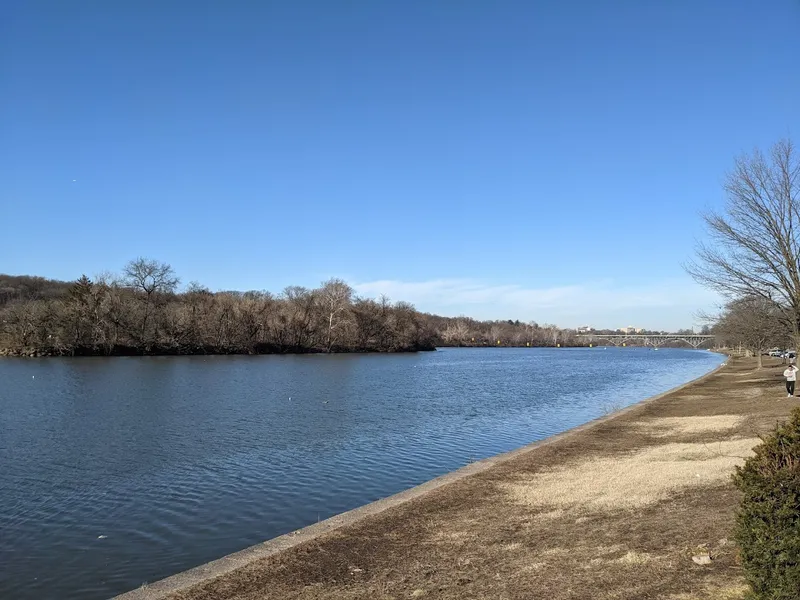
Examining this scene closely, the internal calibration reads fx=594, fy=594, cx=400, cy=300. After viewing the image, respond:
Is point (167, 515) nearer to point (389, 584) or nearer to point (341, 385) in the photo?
point (389, 584)

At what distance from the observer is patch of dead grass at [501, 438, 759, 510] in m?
10.7

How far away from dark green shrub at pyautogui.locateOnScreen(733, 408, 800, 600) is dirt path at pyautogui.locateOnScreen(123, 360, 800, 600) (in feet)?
3.70

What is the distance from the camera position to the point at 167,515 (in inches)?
500

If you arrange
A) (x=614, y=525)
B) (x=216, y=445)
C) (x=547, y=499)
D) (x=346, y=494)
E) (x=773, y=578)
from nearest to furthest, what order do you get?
(x=773, y=578)
(x=614, y=525)
(x=547, y=499)
(x=346, y=494)
(x=216, y=445)

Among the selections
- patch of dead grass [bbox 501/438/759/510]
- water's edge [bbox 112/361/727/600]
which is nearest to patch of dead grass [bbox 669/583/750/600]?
patch of dead grass [bbox 501/438/759/510]

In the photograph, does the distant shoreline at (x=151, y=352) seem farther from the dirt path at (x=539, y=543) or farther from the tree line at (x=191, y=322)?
the dirt path at (x=539, y=543)

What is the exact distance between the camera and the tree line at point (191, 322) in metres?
81.0

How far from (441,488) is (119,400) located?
85.8 feet

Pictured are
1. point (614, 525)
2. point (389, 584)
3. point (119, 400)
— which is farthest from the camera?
point (119, 400)

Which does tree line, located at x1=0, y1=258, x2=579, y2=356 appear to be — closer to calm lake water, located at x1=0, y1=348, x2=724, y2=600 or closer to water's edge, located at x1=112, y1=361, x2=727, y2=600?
calm lake water, located at x1=0, y1=348, x2=724, y2=600

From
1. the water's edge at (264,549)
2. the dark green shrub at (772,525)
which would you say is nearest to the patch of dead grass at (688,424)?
the water's edge at (264,549)

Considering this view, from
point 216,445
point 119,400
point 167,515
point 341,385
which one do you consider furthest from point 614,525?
point 341,385

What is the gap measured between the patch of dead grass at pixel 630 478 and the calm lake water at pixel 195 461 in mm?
3971

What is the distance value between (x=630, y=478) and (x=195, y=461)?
40.7 ft
